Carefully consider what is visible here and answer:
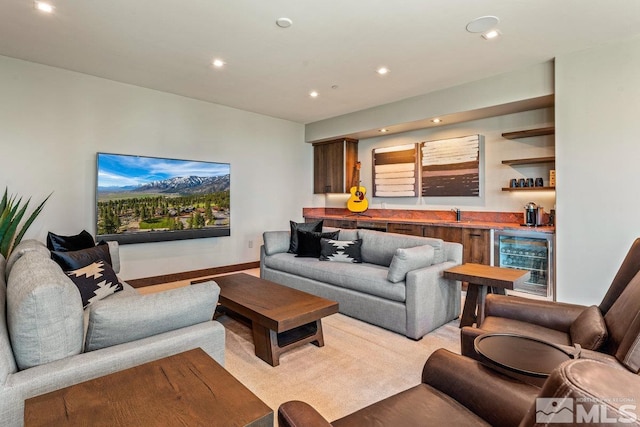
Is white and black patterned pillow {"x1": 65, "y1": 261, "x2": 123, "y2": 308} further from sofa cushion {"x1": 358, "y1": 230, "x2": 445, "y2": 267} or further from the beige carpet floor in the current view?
sofa cushion {"x1": 358, "y1": 230, "x2": 445, "y2": 267}

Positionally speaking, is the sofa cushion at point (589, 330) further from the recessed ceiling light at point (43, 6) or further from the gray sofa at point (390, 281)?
the recessed ceiling light at point (43, 6)

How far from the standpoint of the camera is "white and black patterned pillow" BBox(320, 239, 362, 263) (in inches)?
155

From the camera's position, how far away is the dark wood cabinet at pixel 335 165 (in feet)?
21.0

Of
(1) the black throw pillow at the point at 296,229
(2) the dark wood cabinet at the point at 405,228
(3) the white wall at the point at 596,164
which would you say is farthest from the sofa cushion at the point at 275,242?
(3) the white wall at the point at 596,164

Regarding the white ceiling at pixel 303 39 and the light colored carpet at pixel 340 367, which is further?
the white ceiling at pixel 303 39

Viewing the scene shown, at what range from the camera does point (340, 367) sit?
2477mm

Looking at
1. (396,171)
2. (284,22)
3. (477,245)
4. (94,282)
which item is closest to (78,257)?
(94,282)

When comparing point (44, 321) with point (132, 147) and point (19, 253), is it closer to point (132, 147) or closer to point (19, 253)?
point (19, 253)

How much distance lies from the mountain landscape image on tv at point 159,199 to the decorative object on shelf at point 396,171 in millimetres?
2719

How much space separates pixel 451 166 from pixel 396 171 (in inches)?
39.8

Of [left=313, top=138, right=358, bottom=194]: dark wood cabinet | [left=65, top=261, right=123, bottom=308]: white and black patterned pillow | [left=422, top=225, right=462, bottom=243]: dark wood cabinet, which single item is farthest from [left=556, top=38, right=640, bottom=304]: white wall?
[left=65, top=261, right=123, bottom=308]: white and black patterned pillow

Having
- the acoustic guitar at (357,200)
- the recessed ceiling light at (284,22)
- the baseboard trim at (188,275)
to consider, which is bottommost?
the baseboard trim at (188,275)

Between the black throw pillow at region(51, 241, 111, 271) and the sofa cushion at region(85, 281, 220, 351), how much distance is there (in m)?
1.45

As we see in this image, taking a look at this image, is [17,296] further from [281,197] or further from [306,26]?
[281,197]
